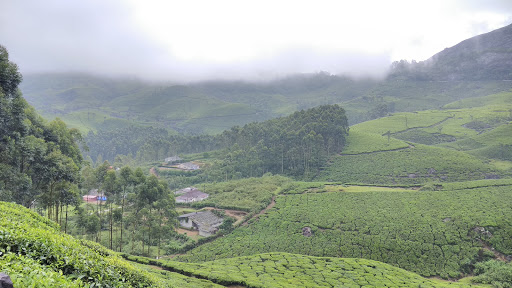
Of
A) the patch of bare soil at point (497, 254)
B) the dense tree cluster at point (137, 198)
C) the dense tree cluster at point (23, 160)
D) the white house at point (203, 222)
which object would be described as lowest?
the white house at point (203, 222)

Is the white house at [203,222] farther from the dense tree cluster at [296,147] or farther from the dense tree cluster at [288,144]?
the dense tree cluster at [296,147]

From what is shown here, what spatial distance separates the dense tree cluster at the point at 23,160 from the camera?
71.6 ft

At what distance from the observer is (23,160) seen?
23.4 m

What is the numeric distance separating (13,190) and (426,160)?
2677 inches

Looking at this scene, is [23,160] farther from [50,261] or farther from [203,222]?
[203,222]

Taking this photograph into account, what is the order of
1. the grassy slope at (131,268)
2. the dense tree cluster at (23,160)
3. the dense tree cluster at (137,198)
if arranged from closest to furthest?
the grassy slope at (131,268), the dense tree cluster at (23,160), the dense tree cluster at (137,198)

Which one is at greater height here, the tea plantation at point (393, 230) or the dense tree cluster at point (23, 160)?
the dense tree cluster at point (23, 160)

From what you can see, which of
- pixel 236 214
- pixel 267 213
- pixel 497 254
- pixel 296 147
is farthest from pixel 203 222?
pixel 296 147

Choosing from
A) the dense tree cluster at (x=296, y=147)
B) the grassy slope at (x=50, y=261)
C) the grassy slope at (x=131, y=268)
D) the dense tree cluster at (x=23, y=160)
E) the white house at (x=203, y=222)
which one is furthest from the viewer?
the dense tree cluster at (x=296, y=147)

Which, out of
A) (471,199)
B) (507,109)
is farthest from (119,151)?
(507,109)

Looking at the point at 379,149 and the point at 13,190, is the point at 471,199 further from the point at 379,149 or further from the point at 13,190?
the point at 13,190

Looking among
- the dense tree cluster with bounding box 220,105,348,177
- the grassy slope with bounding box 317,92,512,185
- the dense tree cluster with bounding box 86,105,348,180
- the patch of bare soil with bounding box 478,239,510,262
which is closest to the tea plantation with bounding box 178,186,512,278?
the patch of bare soil with bounding box 478,239,510,262

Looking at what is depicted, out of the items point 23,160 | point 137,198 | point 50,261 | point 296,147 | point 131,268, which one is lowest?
point 137,198

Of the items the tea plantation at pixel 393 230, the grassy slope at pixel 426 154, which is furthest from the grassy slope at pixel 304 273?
the grassy slope at pixel 426 154
